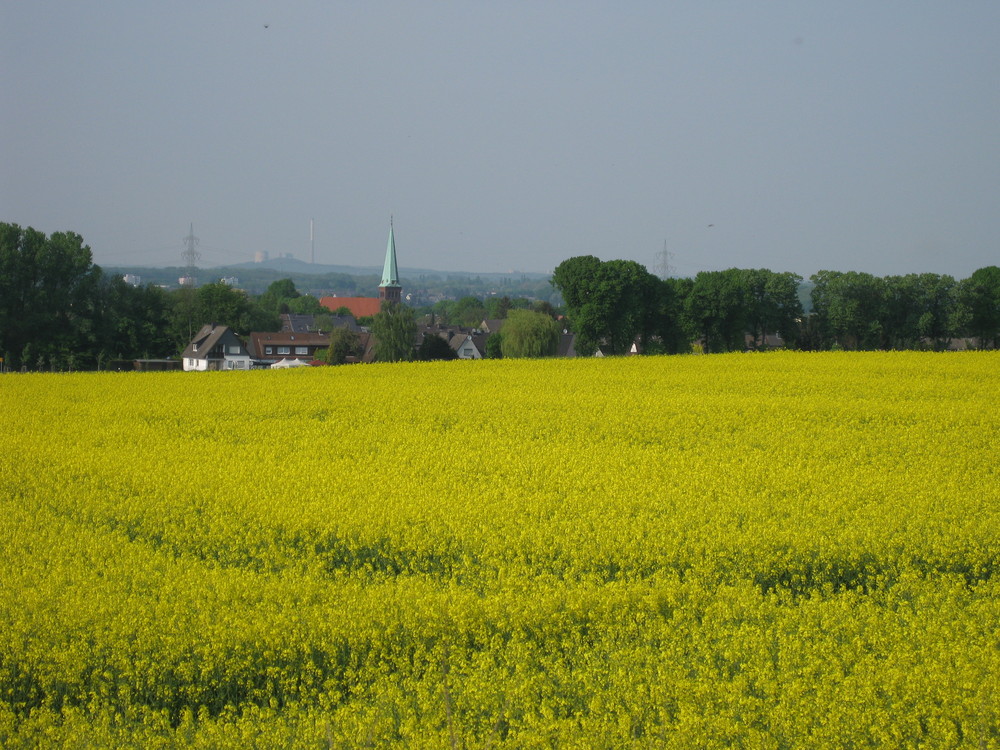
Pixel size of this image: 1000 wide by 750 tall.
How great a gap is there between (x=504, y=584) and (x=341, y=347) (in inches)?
2408

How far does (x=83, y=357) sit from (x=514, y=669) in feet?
172

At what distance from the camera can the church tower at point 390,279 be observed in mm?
168000

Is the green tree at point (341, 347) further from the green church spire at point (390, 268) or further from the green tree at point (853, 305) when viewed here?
the green church spire at point (390, 268)

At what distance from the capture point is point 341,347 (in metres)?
69.9

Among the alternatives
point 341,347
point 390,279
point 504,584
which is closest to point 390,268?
point 390,279

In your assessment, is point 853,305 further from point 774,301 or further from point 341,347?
point 341,347

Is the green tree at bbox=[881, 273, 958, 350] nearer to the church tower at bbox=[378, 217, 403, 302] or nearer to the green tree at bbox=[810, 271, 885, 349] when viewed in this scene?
the green tree at bbox=[810, 271, 885, 349]

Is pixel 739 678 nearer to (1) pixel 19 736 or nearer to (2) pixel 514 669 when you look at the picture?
(2) pixel 514 669

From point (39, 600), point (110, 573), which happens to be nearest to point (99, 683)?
point (39, 600)

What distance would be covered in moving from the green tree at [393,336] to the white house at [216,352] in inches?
453

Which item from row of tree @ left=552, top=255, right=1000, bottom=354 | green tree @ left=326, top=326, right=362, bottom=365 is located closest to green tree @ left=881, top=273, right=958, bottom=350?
row of tree @ left=552, top=255, right=1000, bottom=354

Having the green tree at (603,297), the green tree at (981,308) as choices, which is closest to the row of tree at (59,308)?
the green tree at (603,297)

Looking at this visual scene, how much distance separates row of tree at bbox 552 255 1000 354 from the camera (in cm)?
5434

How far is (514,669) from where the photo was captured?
843 cm
